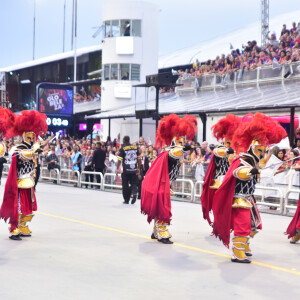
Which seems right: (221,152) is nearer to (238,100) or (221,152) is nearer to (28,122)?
(28,122)

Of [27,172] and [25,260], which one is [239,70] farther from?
[25,260]

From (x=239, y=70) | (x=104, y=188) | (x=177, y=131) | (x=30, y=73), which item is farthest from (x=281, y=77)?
(x=30, y=73)

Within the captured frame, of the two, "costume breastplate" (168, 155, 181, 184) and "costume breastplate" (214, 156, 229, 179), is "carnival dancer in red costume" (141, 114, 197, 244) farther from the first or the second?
"costume breastplate" (214, 156, 229, 179)

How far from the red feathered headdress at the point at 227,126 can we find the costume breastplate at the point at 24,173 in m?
3.24

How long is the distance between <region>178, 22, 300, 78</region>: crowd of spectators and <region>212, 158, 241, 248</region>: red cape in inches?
580

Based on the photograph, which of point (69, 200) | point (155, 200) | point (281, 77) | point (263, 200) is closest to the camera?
point (155, 200)

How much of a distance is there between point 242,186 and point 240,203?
0.28 metres

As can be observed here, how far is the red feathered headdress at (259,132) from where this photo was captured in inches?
348

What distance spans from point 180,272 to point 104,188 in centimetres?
1489

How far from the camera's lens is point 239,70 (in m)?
26.6

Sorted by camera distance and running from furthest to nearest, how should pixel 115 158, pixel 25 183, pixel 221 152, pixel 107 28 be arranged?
pixel 107 28
pixel 115 158
pixel 221 152
pixel 25 183

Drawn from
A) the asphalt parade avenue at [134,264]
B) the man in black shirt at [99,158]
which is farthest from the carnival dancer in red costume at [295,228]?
the man in black shirt at [99,158]

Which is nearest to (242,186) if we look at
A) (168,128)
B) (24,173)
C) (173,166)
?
(173,166)

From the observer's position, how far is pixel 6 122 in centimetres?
1055
